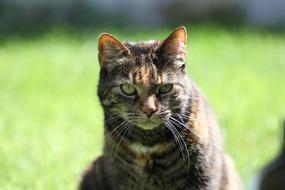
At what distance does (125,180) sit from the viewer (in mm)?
4508

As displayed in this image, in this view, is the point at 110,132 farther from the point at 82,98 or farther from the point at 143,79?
the point at 82,98

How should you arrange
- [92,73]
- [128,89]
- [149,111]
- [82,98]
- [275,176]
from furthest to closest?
1. [92,73]
2. [82,98]
3. [128,89]
4. [149,111]
5. [275,176]

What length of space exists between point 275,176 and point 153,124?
1091 mm

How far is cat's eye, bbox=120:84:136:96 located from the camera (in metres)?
4.42

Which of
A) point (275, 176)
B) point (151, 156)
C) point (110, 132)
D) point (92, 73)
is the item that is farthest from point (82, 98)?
point (275, 176)

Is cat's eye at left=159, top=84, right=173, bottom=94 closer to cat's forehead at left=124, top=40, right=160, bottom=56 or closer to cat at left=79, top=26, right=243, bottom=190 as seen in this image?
cat at left=79, top=26, right=243, bottom=190

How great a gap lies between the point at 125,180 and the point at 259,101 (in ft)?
9.71

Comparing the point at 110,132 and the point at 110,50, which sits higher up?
the point at 110,50

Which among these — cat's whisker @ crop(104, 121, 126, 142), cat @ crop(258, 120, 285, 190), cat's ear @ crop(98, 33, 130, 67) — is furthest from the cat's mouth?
cat @ crop(258, 120, 285, 190)

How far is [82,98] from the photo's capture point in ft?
24.4

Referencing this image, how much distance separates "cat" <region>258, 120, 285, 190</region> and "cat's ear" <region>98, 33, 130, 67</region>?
1.34 metres

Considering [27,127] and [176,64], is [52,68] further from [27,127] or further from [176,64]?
[176,64]

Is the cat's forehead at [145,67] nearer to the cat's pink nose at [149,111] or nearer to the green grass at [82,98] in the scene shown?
the cat's pink nose at [149,111]

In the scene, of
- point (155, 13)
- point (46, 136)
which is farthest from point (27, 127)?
point (155, 13)
